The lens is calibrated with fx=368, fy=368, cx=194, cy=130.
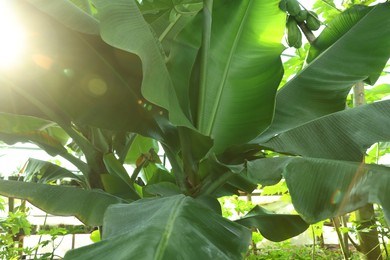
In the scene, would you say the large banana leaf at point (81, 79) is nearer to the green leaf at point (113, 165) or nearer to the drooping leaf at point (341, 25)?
the green leaf at point (113, 165)

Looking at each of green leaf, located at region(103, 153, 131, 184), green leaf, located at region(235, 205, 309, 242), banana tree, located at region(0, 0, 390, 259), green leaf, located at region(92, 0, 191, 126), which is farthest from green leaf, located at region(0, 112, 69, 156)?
green leaf, located at region(235, 205, 309, 242)

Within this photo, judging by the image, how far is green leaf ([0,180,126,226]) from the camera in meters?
1.03

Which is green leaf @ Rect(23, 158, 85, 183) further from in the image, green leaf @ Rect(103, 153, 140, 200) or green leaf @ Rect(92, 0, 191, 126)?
green leaf @ Rect(92, 0, 191, 126)

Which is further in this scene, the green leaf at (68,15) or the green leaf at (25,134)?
the green leaf at (25,134)

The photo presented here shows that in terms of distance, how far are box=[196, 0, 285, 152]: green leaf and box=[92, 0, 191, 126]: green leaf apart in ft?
1.04

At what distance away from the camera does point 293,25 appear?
1491mm

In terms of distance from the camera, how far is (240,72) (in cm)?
143

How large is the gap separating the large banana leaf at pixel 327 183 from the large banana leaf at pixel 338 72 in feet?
1.93

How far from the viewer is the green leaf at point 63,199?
3.38 ft

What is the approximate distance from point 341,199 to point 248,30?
927mm

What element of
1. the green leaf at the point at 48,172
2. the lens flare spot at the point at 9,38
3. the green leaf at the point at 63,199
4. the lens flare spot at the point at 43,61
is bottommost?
the green leaf at the point at 63,199

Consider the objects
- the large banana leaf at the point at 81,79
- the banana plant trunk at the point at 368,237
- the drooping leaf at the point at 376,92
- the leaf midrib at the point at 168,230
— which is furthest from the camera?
the drooping leaf at the point at 376,92

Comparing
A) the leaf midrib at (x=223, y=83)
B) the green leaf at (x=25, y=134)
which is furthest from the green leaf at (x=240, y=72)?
the green leaf at (x=25, y=134)

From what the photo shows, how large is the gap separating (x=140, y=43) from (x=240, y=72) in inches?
22.1
